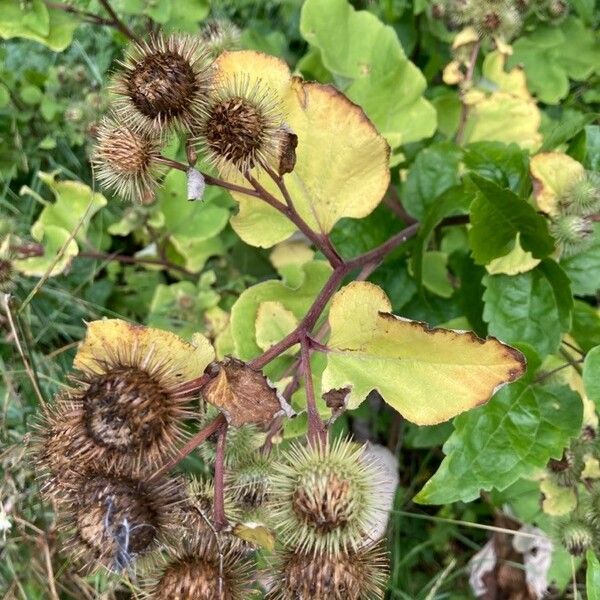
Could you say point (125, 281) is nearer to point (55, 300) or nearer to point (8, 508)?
point (55, 300)

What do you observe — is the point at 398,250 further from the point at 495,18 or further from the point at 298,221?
the point at 495,18

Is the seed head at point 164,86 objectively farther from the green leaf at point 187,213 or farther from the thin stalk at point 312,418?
the green leaf at point 187,213

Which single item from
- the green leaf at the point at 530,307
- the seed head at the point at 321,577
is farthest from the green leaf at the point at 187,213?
the seed head at the point at 321,577

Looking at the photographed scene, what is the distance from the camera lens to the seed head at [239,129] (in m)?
1.23

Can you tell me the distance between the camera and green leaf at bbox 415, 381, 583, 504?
1.44 m

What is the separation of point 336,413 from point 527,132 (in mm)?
1319

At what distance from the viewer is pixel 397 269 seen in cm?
204

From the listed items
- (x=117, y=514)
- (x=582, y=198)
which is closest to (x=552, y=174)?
(x=582, y=198)

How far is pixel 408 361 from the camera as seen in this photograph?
127 cm

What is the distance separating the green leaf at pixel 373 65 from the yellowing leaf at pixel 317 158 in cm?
55

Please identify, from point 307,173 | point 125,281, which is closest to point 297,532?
point 307,173

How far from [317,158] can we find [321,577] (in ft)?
2.76

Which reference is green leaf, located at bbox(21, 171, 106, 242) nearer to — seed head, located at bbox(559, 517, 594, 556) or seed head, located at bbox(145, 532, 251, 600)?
seed head, located at bbox(145, 532, 251, 600)

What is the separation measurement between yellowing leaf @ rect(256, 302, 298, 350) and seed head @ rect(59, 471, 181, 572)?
0.56 m
